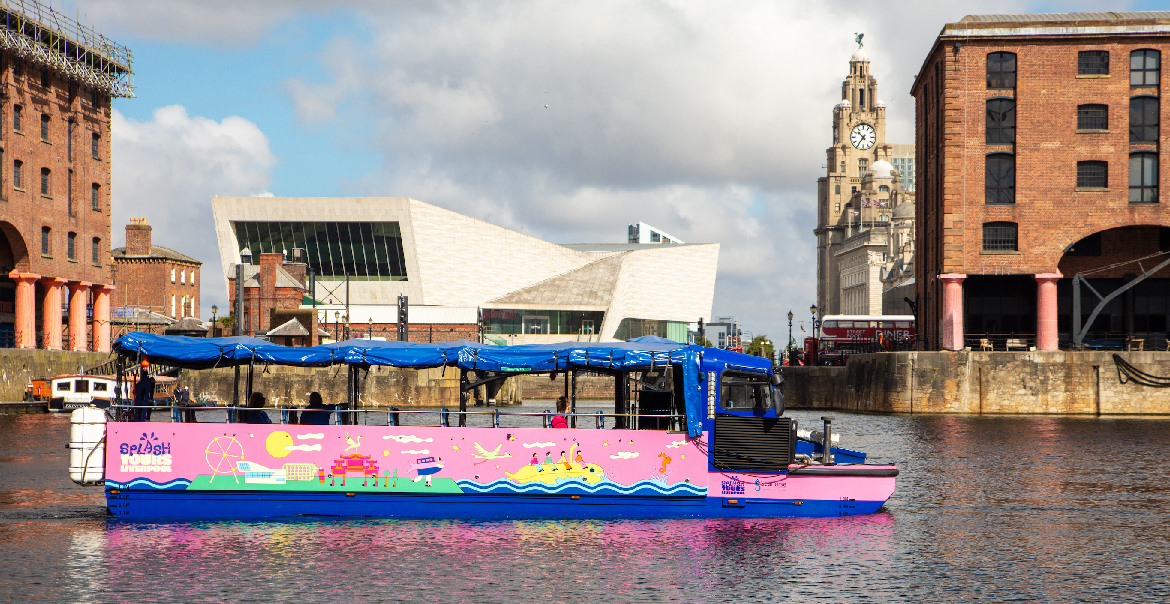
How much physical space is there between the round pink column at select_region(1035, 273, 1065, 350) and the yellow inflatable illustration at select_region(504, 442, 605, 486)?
48.7 meters

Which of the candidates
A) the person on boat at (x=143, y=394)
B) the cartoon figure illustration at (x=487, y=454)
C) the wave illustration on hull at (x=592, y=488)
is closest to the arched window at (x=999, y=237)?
the wave illustration on hull at (x=592, y=488)

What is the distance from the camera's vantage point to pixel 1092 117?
62.3 meters

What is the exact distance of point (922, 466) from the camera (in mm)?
32875

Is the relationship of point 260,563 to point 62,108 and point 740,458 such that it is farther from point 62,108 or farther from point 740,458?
point 62,108

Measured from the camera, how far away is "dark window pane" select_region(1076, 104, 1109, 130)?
204 ft

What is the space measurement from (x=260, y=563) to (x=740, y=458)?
8.75m

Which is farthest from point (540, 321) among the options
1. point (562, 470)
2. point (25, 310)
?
point (562, 470)

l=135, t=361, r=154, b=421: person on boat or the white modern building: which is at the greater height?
the white modern building

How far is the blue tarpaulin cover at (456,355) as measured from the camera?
2048 centimetres

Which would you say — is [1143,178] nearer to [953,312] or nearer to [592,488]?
[953,312]

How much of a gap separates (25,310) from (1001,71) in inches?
2313

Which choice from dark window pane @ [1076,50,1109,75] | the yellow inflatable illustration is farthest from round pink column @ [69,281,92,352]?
dark window pane @ [1076,50,1109,75]

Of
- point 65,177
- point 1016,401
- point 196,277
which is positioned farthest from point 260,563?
point 196,277

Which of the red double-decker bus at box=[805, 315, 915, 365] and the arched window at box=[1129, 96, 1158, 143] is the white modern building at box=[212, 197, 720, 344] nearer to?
the red double-decker bus at box=[805, 315, 915, 365]
